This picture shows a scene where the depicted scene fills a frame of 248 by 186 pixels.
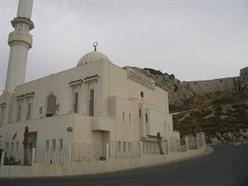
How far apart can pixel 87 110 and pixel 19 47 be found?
17355mm

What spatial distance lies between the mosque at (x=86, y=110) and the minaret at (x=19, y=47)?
180 cm

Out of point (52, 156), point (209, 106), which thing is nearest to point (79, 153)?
point (52, 156)

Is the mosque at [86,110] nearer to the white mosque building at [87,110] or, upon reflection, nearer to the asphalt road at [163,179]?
the white mosque building at [87,110]

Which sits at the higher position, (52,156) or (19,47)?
(19,47)

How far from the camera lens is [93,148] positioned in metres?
18.5

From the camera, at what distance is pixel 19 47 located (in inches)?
1435

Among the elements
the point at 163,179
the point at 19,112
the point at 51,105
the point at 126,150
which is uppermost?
the point at 51,105

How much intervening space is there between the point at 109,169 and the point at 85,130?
15.6 feet

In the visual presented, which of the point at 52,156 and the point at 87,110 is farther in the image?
the point at 87,110

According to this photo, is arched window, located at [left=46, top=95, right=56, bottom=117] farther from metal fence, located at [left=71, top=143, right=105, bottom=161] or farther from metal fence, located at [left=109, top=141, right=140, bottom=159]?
metal fence, located at [left=71, top=143, right=105, bottom=161]

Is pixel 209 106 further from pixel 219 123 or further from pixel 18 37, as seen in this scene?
pixel 18 37

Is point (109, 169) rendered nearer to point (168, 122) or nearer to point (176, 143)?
point (176, 143)

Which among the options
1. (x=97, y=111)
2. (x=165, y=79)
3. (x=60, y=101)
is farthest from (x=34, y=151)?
(x=165, y=79)

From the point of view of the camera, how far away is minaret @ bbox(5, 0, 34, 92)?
35938 mm
